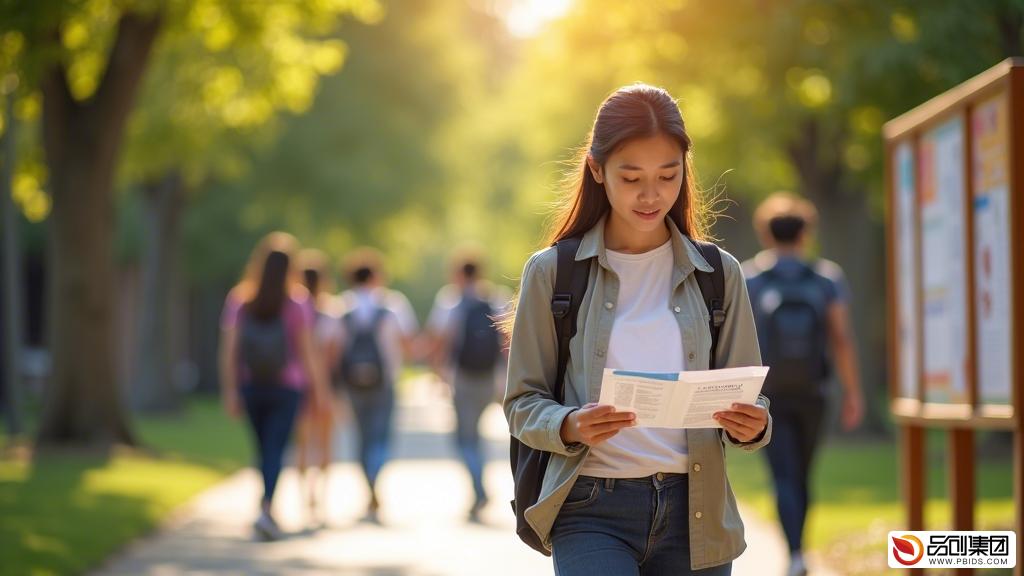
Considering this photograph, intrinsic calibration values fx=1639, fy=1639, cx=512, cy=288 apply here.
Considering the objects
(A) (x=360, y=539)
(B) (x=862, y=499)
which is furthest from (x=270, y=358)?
(B) (x=862, y=499)

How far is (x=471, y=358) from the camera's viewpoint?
13109mm

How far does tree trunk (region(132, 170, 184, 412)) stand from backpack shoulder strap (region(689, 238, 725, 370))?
2483 cm

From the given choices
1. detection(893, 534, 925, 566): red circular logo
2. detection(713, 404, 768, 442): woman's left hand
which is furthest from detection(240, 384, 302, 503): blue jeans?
detection(713, 404, 768, 442): woman's left hand

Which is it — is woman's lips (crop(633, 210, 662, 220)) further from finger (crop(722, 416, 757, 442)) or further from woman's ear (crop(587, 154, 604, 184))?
finger (crop(722, 416, 757, 442))

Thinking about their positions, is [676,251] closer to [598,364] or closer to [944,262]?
[598,364]

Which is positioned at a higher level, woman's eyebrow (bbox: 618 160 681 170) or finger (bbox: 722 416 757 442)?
woman's eyebrow (bbox: 618 160 681 170)

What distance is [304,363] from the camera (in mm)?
11266

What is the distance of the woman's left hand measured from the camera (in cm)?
394

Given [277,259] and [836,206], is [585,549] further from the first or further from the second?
[836,206]

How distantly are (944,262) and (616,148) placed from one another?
4178 mm

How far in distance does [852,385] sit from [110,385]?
1076 centimetres

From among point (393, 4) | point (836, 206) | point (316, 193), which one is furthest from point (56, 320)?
point (393, 4)

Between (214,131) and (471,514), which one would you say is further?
(214,131)

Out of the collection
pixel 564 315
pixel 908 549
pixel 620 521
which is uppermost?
pixel 564 315
